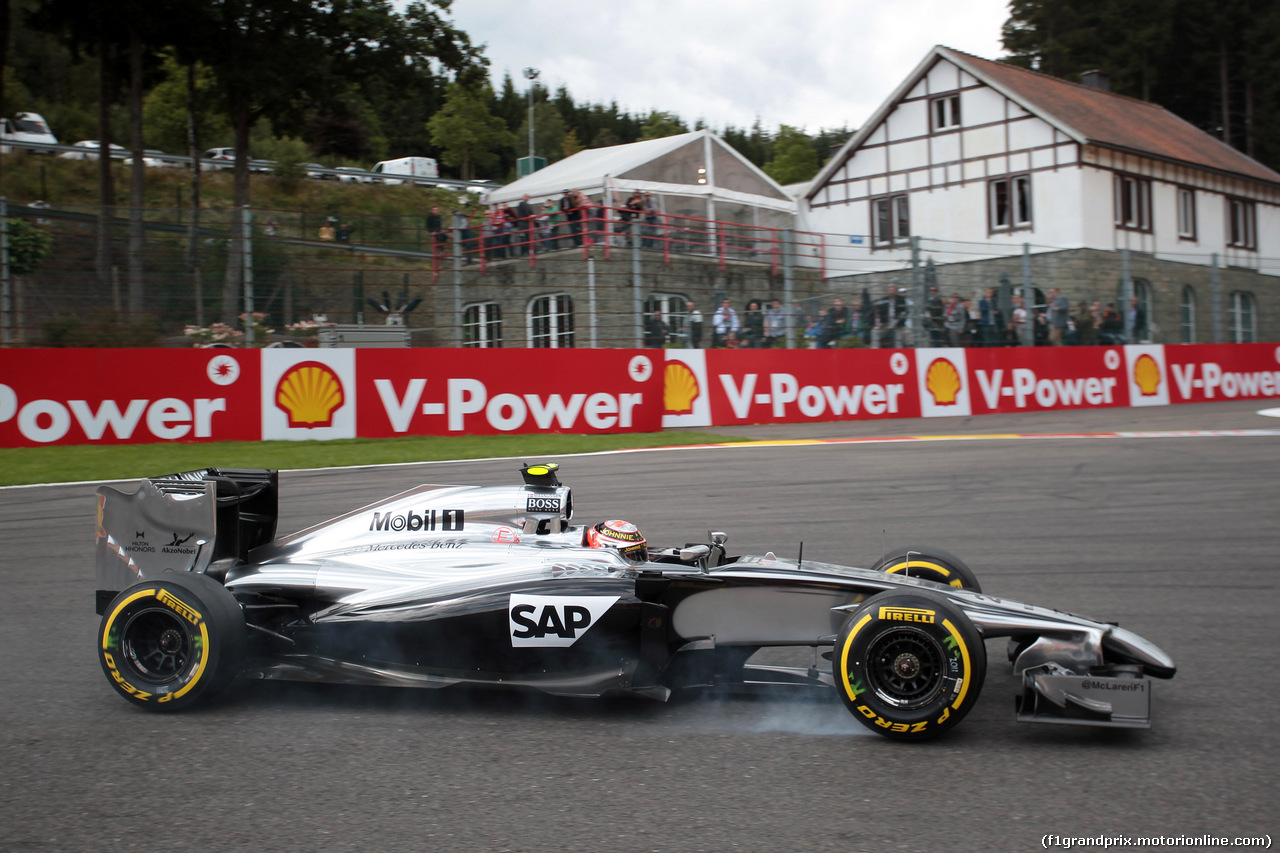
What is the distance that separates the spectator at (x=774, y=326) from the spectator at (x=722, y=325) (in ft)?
1.54

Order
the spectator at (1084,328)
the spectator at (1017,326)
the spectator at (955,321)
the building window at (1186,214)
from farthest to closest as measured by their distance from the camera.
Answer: the building window at (1186,214) → the spectator at (1084,328) → the spectator at (1017,326) → the spectator at (955,321)

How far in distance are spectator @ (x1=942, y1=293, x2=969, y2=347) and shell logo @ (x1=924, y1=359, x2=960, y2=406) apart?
64cm

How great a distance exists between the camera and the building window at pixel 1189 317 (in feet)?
73.2

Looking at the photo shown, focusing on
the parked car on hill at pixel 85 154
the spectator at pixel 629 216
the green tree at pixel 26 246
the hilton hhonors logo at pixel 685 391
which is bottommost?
the hilton hhonors logo at pixel 685 391

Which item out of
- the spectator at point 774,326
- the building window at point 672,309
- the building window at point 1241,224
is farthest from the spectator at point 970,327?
the building window at point 1241,224

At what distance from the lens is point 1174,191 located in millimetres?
29094

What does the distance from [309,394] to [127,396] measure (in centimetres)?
199

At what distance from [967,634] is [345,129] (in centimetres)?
7026

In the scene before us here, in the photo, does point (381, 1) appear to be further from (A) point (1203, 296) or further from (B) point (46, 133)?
(B) point (46, 133)

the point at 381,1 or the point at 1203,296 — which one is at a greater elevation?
the point at 381,1

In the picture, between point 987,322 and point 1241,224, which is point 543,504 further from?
point 1241,224

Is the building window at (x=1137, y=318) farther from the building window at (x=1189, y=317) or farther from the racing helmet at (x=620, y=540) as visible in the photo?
the racing helmet at (x=620, y=540)

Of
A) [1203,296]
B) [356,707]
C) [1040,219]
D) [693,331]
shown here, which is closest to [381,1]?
[693,331]

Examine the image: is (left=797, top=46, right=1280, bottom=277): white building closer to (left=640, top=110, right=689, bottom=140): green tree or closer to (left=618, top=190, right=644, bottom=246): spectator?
(left=618, top=190, right=644, bottom=246): spectator
